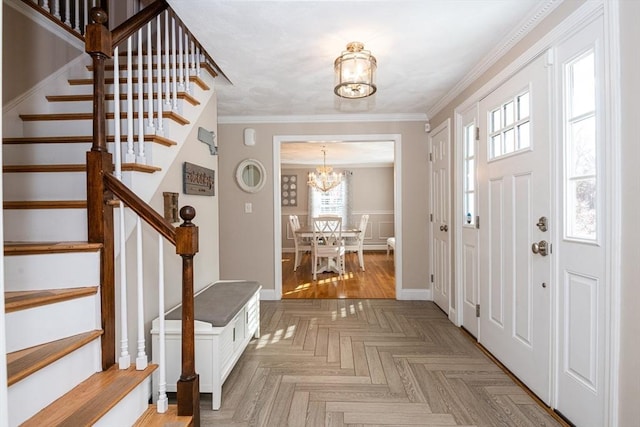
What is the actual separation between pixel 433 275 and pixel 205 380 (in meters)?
2.83

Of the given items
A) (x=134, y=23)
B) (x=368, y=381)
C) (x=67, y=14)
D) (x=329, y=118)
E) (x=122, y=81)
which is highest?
(x=67, y=14)

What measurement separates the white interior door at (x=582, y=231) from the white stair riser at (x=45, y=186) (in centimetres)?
260

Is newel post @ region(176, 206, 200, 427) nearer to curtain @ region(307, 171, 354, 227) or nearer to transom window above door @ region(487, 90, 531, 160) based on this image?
transom window above door @ region(487, 90, 531, 160)

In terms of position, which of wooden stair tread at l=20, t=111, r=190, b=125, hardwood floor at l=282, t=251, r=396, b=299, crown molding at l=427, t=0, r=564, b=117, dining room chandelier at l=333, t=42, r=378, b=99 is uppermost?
crown molding at l=427, t=0, r=564, b=117

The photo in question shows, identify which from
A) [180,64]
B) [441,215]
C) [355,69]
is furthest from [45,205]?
[441,215]

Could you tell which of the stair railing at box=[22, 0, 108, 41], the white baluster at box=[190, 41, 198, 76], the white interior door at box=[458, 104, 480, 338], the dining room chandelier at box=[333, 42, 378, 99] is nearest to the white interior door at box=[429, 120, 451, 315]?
the white interior door at box=[458, 104, 480, 338]

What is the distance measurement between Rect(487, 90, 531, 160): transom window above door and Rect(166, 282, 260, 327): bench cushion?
2.10 meters

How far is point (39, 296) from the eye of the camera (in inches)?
53.2

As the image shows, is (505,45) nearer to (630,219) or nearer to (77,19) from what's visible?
(630,219)

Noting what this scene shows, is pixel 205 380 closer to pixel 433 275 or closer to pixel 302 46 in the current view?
pixel 302 46

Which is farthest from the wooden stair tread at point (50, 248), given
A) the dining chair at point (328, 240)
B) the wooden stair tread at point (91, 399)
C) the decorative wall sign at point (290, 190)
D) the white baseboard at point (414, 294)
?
the decorative wall sign at point (290, 190)

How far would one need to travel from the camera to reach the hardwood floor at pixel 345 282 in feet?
14.1

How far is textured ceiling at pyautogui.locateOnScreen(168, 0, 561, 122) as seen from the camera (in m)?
1.91

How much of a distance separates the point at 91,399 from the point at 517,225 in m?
2.42
